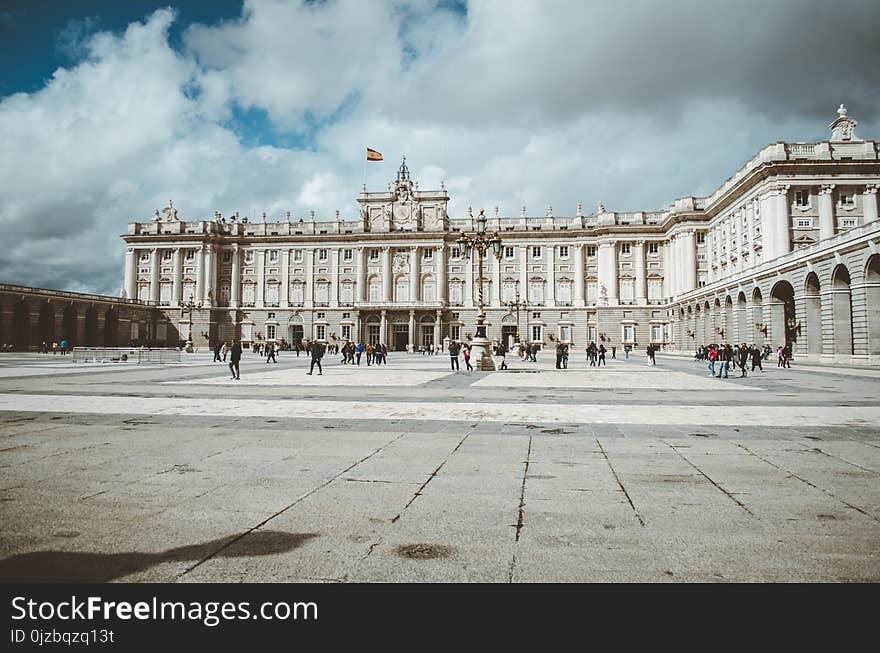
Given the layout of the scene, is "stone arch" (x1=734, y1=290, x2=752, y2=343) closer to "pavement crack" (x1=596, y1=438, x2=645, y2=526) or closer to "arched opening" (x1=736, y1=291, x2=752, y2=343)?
"arched opening" (x1=736, y1=291, x2=752, y2=343)

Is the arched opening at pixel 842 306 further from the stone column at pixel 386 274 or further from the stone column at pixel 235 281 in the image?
the stone column at pixel 235 281

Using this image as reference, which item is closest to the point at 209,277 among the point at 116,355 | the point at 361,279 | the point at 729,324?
the point at 361,279

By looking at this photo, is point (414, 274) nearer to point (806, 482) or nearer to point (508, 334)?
point (508, 334)

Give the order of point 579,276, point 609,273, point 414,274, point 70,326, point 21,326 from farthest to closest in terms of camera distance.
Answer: point 414,274 → point 579,276 → point 609,273 → point 70,326 → point 21,326

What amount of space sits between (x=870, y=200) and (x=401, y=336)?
48.1 meters

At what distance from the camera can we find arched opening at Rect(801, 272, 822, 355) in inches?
1212

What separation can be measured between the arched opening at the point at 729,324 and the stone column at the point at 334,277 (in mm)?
44787

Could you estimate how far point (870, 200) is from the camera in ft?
140

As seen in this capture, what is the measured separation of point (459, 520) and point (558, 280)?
6527 centimetres

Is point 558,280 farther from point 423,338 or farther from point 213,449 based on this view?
point 213,449

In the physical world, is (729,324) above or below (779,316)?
below

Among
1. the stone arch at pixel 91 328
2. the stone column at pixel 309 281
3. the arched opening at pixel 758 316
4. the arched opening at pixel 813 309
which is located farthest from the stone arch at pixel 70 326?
the arched opening at pixel 813 309

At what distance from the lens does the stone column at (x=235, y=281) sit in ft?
230
